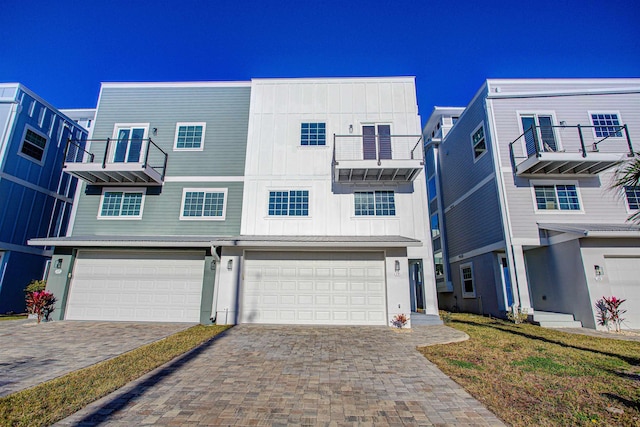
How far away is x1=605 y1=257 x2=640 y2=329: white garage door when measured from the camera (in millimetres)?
10477

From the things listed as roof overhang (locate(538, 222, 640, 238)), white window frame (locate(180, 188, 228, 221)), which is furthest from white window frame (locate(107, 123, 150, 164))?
roof overhang (locate(538, 222, 640, 238))

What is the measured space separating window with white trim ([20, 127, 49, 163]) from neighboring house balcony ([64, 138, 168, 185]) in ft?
11.7

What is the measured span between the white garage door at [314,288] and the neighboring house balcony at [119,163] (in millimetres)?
5447

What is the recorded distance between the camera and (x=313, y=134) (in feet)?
41.1

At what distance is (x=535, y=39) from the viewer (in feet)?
36.4

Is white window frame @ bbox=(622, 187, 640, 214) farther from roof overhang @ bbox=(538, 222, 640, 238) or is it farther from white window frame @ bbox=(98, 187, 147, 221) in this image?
white window frame @ bbox=(98, 187, 147, 221)

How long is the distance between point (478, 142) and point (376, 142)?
6.10m

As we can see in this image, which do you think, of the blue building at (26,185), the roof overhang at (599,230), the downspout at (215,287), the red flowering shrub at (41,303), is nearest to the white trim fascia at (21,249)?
the blue building at (26,185)

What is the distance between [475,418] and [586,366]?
4056 millimetres

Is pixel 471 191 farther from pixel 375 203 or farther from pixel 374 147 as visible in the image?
pixel 375 203

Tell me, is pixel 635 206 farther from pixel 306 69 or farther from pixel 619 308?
pixel 306 69

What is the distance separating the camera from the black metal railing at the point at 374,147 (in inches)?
470

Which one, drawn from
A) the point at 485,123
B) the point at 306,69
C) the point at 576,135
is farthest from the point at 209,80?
the point at 576,135

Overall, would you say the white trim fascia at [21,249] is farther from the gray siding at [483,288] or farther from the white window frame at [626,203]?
the white window frame at [626,203]
